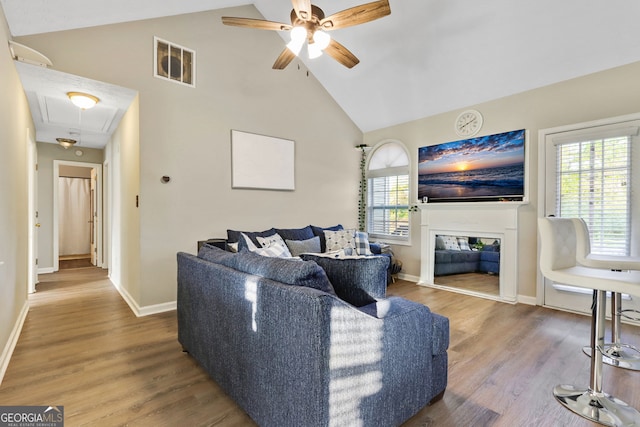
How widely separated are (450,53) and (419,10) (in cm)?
69

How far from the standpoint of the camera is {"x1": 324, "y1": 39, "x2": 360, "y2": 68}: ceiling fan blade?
297 cm

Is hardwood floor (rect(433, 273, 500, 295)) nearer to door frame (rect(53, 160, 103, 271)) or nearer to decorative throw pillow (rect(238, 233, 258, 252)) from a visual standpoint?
decorative throw pillow (rect(238, 233, 258, 252))

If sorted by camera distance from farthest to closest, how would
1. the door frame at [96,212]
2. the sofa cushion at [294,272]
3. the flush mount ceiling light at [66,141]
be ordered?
the door frame at [96,212], the flush mount ceiling light at [66,141], the sofa cushion at [294,272]

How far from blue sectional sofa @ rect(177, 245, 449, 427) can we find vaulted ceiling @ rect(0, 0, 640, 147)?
2782 mm

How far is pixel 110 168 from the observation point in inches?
199

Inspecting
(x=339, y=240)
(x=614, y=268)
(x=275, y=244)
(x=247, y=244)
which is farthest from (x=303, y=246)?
(x=614, y=268)

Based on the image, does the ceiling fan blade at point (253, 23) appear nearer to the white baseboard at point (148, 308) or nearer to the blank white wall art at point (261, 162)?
the blank white wall art at point (261, 162)

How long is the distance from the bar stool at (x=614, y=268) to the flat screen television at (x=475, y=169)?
179 cm

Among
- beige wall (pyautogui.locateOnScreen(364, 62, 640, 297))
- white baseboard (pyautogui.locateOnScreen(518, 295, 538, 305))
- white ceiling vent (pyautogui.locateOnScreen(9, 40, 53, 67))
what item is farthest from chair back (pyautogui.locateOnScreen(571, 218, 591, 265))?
white ceiling vent (pyautogui.locateOnScreen(9, 40, 53, 67))

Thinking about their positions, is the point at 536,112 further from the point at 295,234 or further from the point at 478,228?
the point at 295,234

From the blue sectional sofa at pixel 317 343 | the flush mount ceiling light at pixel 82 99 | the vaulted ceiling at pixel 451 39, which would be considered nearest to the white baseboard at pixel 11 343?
the blue sectional sofa at pixel 317 343

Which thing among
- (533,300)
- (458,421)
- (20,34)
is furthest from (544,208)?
(20,34)

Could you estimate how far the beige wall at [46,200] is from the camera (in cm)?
552
